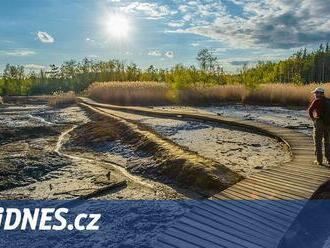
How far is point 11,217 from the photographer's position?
7254 mm

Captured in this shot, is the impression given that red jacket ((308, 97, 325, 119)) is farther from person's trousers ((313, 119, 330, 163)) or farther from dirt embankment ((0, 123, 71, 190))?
dirt embankment ((0, 123, 71, 190))

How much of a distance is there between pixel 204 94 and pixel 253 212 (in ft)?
79.6

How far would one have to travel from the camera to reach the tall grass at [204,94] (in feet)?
87.8

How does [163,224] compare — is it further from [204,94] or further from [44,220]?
[204,94]

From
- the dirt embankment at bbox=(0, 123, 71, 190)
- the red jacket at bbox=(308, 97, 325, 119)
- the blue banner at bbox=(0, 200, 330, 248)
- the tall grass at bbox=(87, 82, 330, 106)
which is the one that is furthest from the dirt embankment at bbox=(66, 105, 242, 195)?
the tall grass at bbox=(87, 82, 330, 106)

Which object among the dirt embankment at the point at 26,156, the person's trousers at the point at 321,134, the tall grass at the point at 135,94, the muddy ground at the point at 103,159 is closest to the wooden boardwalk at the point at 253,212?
the person's trousers at the point at 321,134

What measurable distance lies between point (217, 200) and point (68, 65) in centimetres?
9561

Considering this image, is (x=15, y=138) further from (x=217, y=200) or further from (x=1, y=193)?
(x=217, y=200)

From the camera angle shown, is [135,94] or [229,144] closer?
[229,144]

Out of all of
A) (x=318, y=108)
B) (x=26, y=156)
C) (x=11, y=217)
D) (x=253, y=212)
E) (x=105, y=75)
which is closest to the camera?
(x=253, y=212)

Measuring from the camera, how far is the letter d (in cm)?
687

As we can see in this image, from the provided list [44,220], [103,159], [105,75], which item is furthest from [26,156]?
[105,75]

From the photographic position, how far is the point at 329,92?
24406 mm

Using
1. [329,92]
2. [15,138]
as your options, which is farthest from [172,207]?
[329,92]
